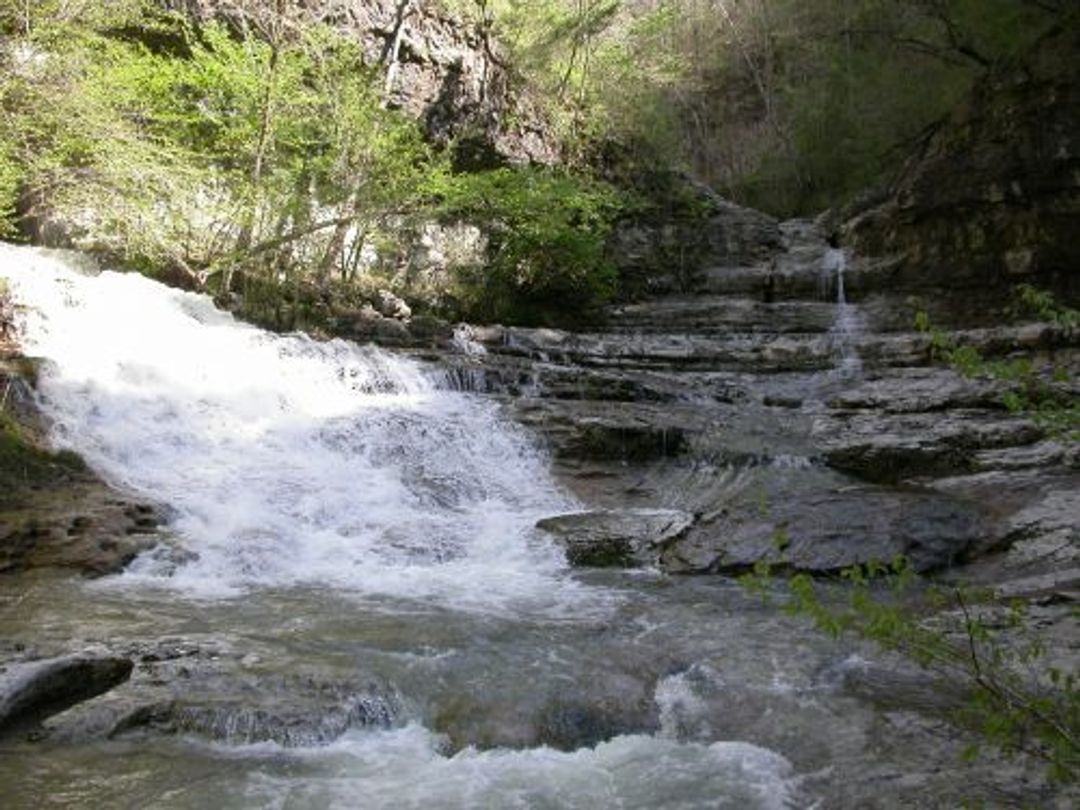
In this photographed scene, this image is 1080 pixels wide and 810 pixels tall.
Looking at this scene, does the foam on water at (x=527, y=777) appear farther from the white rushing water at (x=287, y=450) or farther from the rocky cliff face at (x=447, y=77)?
the rocky cliff face at (x=447, y=77)

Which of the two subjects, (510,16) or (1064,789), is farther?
(510,16)

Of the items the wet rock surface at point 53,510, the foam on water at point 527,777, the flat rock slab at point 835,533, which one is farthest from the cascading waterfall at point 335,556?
the flat rock slab at point 835,533

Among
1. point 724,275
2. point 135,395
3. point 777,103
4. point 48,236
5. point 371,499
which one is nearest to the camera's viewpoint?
point 371,499

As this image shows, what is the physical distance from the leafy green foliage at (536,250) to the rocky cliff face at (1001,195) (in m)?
5.94

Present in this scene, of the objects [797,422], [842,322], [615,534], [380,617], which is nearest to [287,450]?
[615,534]

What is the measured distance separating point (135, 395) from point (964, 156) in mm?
14877

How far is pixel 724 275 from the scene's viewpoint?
65.5 ft

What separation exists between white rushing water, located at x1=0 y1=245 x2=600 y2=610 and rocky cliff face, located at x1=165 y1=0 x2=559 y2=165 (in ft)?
25.5

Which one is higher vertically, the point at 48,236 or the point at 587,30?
the point at 587,30

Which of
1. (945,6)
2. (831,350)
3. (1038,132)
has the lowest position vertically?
(831,350)

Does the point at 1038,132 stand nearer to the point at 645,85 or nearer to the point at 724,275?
the point at 724,275

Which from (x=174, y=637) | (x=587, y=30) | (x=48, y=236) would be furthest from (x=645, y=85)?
(x=174, y=637)

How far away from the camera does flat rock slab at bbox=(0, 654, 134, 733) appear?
459 centimetres

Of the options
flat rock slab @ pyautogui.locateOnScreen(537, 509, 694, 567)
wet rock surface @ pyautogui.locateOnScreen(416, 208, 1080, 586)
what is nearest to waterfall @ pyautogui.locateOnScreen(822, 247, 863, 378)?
wet rock surface @ pyautogui.locateOnScreen(416, 208, 1080, 586)
